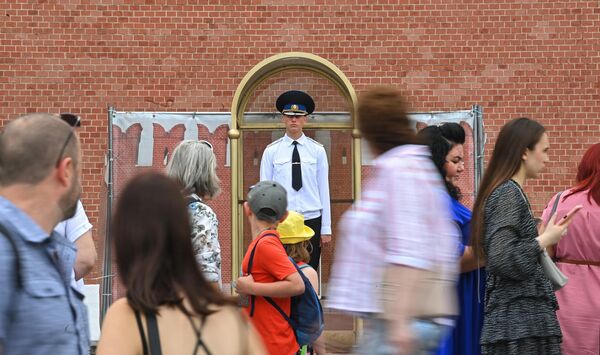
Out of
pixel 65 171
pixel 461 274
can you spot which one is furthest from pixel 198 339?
Result: pixel 461 274

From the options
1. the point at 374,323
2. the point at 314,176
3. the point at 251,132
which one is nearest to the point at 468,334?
the point at 374,323

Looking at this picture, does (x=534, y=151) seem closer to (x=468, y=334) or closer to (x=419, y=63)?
(x=468, y=334)

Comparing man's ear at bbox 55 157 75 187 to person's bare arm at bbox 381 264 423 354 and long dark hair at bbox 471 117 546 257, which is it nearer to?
person's bare arm at bbox 381 264 423 354

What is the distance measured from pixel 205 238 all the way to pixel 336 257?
5.06 feet

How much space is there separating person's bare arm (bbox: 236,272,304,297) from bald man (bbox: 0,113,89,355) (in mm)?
2900

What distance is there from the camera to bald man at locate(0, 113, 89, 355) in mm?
3129

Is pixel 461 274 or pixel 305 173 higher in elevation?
pixel 305 173

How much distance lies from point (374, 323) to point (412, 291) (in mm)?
235

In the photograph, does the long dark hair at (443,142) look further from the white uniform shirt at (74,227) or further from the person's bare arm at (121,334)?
Result: the person's bare arm at (121,334)

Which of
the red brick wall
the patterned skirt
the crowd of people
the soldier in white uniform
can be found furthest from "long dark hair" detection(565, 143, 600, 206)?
the red brick wall

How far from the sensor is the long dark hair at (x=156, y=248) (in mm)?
3209

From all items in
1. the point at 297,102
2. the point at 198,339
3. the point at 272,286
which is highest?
the point at 297,102

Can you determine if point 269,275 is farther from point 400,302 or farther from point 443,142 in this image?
point 400,302

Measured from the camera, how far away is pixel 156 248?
10.6 ft
